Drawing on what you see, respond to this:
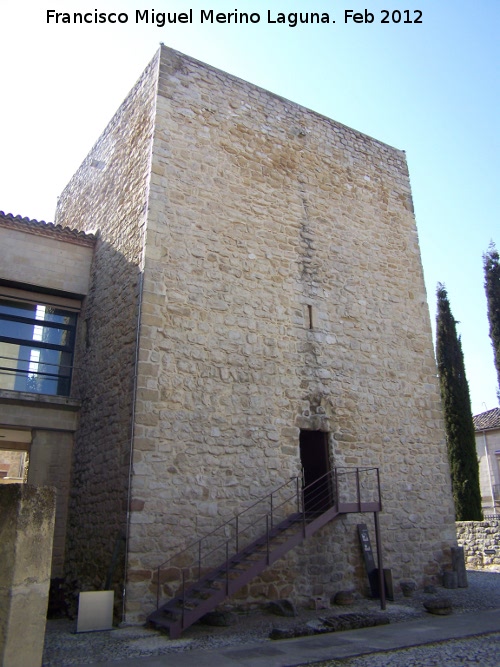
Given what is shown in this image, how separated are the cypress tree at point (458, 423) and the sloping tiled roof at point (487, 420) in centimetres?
570

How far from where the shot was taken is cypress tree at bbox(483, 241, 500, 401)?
17.7m

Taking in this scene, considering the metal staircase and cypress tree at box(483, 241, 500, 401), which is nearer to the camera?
the metal staircase

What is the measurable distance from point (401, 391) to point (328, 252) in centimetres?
295

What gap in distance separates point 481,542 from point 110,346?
9438mm

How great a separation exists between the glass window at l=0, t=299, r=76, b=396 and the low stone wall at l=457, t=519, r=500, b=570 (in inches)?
375

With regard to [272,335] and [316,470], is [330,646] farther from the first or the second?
[272,335]

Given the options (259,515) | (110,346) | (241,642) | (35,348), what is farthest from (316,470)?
(35,348)

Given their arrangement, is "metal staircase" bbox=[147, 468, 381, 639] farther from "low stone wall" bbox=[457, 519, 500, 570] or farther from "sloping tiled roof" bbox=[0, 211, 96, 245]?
"sloping tiled roof" bbox=[0, 211, 96, 245]

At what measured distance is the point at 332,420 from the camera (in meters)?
9.07

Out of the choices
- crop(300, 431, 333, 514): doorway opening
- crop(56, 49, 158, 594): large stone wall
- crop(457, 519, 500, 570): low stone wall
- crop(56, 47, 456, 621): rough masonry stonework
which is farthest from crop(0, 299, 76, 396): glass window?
crop(457, 519, 500, 570): low stone wall

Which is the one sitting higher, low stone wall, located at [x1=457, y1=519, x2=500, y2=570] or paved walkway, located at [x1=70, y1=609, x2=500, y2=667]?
low stone wall, located at [x1=457, y1=519, x2=500, y2=570]

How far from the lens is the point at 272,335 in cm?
894

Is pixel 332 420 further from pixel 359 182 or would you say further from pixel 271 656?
pixel 359 182

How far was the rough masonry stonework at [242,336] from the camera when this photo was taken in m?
7.62
